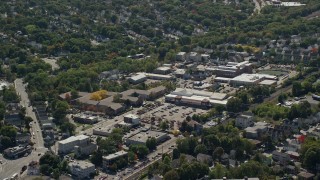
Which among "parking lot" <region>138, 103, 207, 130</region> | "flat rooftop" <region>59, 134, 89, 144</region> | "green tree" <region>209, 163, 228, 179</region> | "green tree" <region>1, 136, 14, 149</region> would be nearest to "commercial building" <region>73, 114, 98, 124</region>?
"parking lot" <region>138, 103, 207, 130</region>

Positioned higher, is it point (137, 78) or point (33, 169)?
point (137, 78)

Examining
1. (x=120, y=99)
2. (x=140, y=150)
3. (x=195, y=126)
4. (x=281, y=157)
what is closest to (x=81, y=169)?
(x=140, y=150)

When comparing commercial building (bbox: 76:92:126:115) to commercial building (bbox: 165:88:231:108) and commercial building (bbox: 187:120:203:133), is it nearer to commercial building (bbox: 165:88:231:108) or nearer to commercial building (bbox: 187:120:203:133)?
commercial building (bbox: 165:88:231:108)

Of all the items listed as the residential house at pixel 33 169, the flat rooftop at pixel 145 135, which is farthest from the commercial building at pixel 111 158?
the residential house at pixel 33 169

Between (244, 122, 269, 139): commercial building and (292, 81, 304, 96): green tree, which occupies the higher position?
(292, 81, 304, 96): green tree

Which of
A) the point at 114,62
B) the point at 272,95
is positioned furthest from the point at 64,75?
the point at 272,95

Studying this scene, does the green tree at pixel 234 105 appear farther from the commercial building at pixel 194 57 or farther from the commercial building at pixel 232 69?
the commercial building at pixel 194 57

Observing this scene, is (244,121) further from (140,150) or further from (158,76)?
(158,76)
